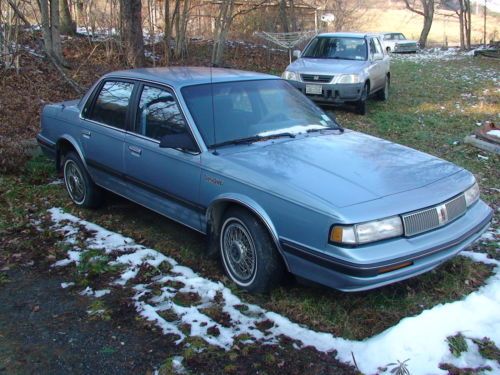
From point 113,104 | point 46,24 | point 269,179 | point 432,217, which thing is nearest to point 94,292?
point 269,179

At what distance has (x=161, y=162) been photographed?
4.54m

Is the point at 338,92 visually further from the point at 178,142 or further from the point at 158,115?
the point at 178,142

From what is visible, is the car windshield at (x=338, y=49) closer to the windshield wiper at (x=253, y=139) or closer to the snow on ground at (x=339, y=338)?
the windshield wiper at (x=253, y=139)

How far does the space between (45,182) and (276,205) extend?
171 inches

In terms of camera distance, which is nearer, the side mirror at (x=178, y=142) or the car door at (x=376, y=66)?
the side mirror at (x=178, y=142)

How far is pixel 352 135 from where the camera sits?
4.80 m

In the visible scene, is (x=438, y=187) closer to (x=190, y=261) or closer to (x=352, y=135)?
(x=352, y=135)

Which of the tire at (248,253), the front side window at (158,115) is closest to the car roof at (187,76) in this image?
the front side window at (158,115)

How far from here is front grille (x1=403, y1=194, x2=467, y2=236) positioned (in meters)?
3.43

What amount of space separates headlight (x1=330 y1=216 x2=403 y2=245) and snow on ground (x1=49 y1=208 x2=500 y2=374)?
0.57 m

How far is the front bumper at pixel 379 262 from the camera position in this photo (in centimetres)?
326

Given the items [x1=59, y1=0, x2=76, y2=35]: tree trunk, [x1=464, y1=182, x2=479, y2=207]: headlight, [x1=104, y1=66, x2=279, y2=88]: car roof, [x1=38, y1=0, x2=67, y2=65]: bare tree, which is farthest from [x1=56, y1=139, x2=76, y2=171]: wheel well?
[x1=59, y1=0, x2=76, y2=35]: tree trunk

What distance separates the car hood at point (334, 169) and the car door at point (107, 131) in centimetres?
146

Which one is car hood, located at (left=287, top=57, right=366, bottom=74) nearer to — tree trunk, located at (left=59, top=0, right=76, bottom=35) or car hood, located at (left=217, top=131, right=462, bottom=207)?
car hood, located at (left=217, top=131, right=462, bottom=207)
